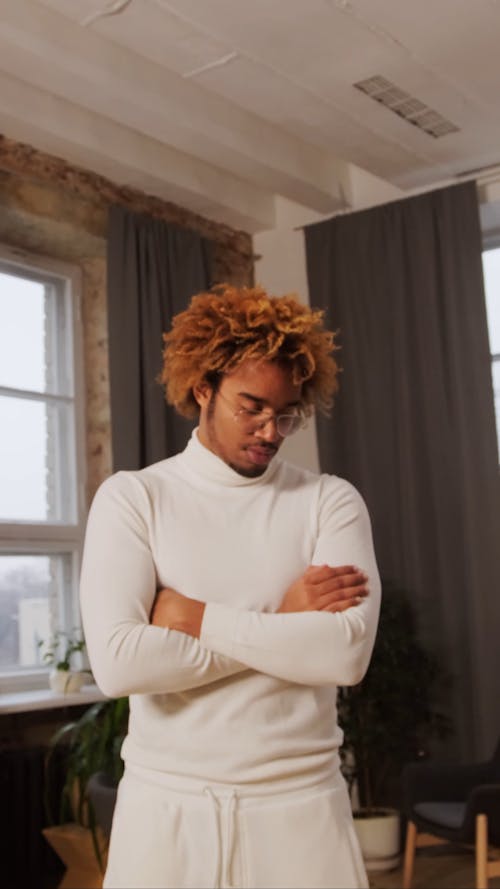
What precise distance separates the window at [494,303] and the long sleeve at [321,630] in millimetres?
4111

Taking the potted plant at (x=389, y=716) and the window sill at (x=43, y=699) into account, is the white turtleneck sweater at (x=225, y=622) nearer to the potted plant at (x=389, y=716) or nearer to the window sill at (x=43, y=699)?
the window sill at (x=43, y=699)

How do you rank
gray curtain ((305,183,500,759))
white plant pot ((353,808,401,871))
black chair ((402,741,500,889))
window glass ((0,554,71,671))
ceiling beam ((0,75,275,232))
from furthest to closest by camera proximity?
1. gray curtain ((305,183,500,759))
2. white plant pot ((353,808,401,871))
3. window glass ((0,554,71,671))
4. ceiling beam ((0,75,275,232))
5. black chair ((402,741,500,889))

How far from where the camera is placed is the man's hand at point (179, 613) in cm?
156

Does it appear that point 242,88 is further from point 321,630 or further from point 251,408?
point 321,630

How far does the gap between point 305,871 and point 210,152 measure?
4199 millimetres

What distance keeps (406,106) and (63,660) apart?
2.98m

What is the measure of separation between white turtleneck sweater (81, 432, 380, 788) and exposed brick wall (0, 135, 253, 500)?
3360mm

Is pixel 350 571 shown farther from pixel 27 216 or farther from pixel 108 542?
pixel 27 216

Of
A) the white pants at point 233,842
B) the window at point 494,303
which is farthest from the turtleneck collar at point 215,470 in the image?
the window at point 494,303

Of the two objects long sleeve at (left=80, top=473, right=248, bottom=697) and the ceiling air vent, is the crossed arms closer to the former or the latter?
long sleeve at (left=80, top=473, right=248, bottom=697)

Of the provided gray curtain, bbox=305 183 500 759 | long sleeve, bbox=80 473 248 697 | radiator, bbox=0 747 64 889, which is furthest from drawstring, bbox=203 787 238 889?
gray curtain, bbox=305 183 500 759

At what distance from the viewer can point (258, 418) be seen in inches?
67.0

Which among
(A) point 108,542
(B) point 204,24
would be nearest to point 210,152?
(B) point 204,24

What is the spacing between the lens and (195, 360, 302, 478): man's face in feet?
5.60
